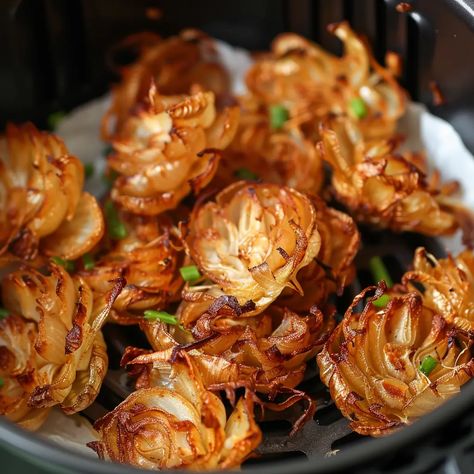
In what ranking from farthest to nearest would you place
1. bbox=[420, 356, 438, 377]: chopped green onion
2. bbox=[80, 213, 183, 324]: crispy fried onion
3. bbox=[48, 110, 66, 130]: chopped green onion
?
bbox=[48, 110, 66, 130]: chopped green onion → bbox=[80, 213, 183, 324]: crispy fried onion → bbox=[420, 356, 438, 377]: chopped green onion

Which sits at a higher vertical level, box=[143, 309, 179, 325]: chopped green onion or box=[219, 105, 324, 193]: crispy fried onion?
box=[219, 105, 324, 193]: crispy fried onion

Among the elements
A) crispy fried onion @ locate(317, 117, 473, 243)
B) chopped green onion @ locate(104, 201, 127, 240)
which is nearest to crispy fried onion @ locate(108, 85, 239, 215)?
chopped green onion @ locate(104, 201, 127, 240)

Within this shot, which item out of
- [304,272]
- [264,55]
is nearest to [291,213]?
[304,272]

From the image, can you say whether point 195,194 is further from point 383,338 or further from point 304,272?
point 383,338

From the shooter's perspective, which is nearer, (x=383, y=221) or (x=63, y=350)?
(x=63, y=350)

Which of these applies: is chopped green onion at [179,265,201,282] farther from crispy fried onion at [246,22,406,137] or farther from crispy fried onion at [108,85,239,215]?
crispy fried onion at [246,22,406,137]

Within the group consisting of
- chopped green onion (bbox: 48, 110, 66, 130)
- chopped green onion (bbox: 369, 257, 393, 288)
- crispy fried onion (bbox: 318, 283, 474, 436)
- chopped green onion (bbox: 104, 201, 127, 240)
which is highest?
crispy fried onion (bbox: 318, 283, 474, 436)
